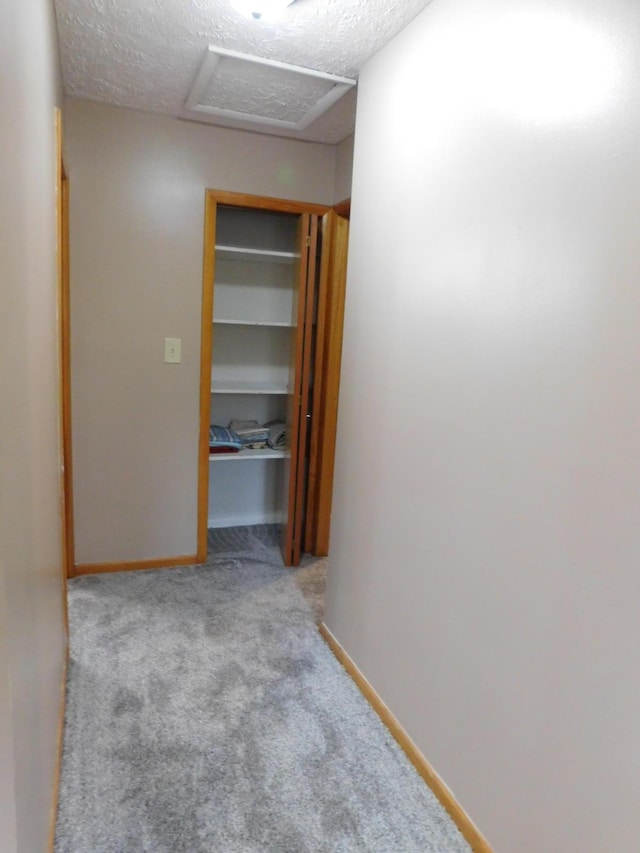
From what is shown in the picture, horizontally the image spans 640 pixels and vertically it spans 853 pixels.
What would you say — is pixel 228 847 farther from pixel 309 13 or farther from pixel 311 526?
pixel 309 13

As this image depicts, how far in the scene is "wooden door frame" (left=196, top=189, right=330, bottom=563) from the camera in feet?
9.62

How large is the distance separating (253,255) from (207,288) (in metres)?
0.50

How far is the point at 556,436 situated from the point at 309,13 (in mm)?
1564

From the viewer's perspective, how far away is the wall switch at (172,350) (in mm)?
2959

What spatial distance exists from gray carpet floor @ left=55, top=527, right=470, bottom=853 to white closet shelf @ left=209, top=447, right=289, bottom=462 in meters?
0.82

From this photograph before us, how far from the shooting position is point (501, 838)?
1410mm

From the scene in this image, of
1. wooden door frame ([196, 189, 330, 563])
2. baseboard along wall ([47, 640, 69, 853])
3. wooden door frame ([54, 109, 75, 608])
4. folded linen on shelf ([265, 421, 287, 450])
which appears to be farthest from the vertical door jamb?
baseboard along wall ([47, 640, 69, 853])

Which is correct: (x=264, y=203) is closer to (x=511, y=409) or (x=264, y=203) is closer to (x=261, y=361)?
(x=261, y=361)

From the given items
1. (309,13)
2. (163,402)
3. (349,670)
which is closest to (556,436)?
(349,670)

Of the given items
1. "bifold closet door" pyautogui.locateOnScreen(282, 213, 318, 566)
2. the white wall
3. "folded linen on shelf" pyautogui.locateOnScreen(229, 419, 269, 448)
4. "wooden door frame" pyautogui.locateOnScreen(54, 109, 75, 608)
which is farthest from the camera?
"folded linen on shelf" pyautogui.locateOnScreen(229, 419, 269, 448)

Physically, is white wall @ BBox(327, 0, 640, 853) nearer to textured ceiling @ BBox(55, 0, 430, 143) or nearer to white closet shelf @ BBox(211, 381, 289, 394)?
textured ceiling @ BBox(55, 0, 430, 143)

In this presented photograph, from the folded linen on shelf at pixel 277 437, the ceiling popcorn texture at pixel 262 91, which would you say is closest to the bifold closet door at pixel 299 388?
the folded linen on shelf at pixel 277 437

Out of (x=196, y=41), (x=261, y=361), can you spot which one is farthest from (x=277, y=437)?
(x=196, y=41)

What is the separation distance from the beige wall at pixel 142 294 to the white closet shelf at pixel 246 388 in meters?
0.27
